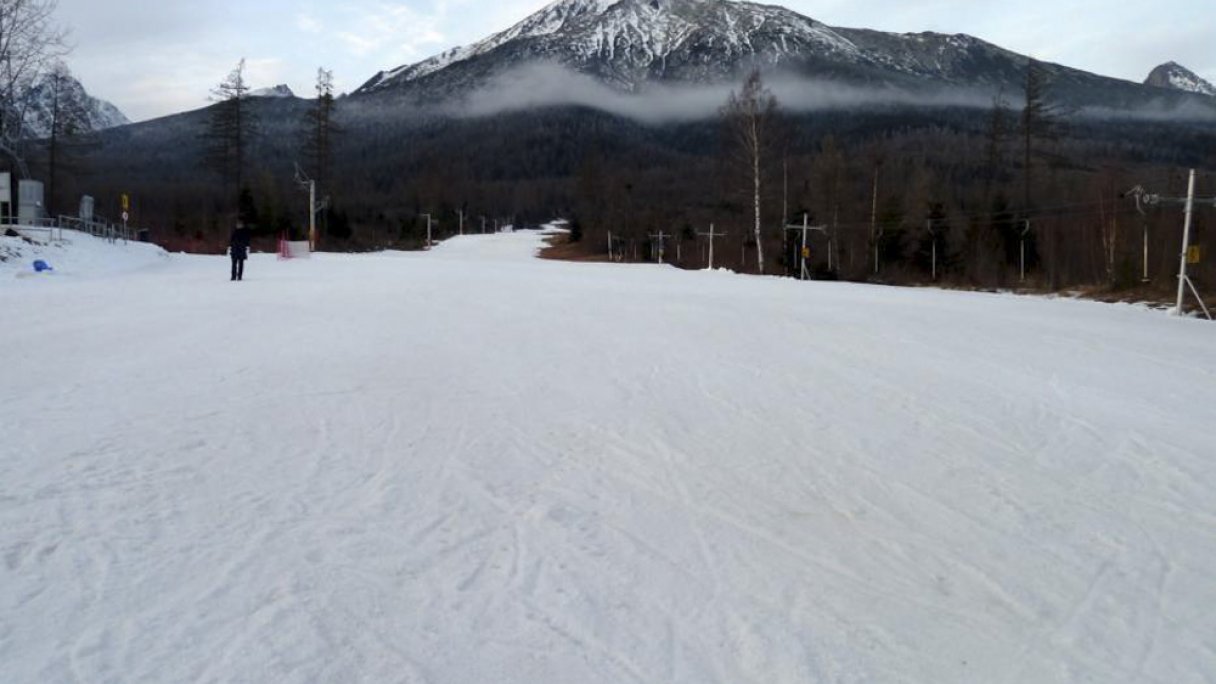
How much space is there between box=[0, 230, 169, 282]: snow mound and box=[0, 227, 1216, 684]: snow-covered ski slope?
17.2m

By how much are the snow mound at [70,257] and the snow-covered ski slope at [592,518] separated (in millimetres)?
17183

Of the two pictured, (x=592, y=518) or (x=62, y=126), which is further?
(x=62, y=126)

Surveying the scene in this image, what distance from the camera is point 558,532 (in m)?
4.92

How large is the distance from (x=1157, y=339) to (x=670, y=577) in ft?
48.3

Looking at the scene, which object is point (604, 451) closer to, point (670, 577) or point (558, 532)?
point (558, 532)

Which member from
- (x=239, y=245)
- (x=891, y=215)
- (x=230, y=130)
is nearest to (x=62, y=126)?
(x=230, y=130)

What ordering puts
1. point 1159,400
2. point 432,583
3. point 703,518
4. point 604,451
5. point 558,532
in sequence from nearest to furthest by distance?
point 432,583
point 558,532
point 703,518
point 604,451
point 1159,400

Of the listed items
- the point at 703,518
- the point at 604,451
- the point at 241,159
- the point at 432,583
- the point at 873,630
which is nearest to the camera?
the point at 873,630

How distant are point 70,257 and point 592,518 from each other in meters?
30.1

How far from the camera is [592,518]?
5.18 meters

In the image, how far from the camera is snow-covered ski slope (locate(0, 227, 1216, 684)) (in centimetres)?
367

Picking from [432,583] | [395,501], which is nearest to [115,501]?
[395,501]

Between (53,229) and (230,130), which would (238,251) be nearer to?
(53,229)

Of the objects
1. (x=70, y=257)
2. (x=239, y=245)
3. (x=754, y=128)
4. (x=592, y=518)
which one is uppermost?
(x=754, y=128)
